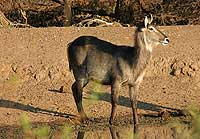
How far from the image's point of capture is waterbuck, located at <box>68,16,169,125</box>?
11.5 metres

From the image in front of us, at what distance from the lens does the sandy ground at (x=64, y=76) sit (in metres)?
12.8

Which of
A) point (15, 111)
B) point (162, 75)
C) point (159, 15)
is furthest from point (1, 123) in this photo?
point (159, 15)

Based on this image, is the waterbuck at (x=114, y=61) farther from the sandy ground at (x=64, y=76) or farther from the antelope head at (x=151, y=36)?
the sandy ground at (x=64, y=76)

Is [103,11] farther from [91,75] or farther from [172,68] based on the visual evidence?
[91,75]

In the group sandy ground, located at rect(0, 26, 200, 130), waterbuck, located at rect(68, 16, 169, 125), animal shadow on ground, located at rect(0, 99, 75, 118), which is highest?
waterbuck, located at rect(68, 16, 169, 125)

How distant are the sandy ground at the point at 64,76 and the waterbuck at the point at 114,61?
409 millimetres

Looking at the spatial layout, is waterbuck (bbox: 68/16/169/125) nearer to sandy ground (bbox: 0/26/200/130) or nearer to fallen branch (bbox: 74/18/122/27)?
sandy ground (bbox: 0/26/200/130)

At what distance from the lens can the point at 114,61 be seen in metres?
11.8

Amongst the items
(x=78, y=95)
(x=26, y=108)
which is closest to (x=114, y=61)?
(x=78, y=95)

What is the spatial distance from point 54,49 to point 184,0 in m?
7.68

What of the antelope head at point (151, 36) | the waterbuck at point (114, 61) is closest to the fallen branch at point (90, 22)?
the waterbuck at point (114, 61)

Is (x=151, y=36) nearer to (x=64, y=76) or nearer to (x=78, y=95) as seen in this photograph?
(x=78, y=95)

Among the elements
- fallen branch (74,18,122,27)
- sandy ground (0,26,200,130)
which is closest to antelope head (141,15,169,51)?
sandy ground (0,26,200,130)

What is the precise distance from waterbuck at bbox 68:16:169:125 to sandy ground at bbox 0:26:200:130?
41 centimetres
